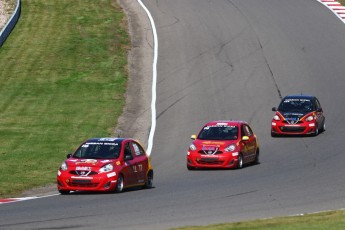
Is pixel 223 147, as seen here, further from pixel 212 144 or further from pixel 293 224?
pixel 293 224

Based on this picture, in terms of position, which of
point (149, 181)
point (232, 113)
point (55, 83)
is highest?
point (149, 181)

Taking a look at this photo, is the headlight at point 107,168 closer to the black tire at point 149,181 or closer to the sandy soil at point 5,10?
the black tire at point 149,181

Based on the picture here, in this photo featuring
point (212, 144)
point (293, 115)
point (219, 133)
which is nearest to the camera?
point (212, 144)

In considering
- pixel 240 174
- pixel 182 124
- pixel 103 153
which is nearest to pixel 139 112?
pixel 182 124

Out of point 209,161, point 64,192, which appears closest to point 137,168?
point 64,192

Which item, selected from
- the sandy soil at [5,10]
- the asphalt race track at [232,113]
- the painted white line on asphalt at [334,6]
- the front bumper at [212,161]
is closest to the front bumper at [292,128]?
the asphalt race track at [232,113]

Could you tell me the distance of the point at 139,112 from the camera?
4022 cm

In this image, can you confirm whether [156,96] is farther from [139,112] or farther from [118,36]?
[118,36]

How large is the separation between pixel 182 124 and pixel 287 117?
402 cm

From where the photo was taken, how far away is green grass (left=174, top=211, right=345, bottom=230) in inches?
666

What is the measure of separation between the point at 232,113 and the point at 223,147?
32.7 feet

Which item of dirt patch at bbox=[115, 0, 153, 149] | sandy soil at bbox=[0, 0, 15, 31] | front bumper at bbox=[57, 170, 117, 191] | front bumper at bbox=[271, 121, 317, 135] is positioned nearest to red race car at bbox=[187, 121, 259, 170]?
dirt patch at bbox=[115, 0, 153, 149]

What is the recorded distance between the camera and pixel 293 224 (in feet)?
56.9

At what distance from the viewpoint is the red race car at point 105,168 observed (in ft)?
78.2
